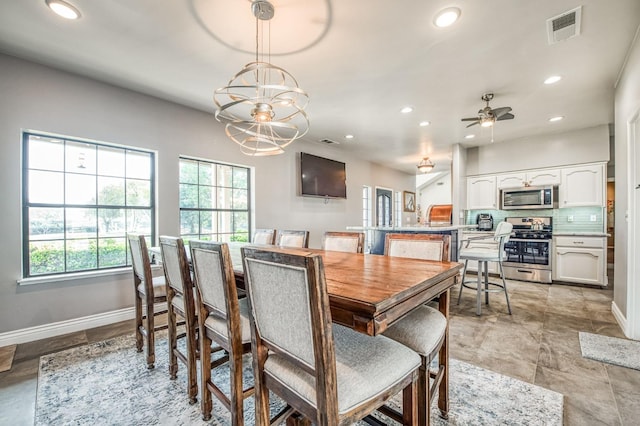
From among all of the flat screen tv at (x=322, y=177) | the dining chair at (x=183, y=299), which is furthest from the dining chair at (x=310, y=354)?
the flat screen tv at (x=322, y=177)

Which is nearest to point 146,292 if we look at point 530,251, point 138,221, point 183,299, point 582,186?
point 183,299

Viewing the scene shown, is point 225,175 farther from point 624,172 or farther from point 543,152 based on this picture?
point 543,152

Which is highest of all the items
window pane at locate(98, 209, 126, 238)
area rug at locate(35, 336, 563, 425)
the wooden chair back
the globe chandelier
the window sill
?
the globe chandelier

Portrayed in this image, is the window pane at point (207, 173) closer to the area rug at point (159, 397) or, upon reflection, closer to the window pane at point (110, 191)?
the window pane at point (110, 191)

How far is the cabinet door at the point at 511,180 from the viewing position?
5.31 metres

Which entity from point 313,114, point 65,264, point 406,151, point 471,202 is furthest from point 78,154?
point 471,202

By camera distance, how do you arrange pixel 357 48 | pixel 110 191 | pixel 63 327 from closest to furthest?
pixel 357 48 → pixel 63 327 → pixel 110 191

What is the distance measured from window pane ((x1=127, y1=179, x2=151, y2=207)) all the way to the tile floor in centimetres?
139

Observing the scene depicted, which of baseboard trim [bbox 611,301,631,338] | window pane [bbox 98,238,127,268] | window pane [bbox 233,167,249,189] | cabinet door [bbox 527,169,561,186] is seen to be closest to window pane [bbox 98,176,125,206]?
window pane [bbox 98,238,127,268]

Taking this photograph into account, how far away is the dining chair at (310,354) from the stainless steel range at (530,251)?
4.68 m

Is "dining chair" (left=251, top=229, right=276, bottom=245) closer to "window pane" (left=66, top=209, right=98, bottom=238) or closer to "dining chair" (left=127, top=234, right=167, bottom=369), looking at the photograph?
"dining chair" (left=127, top=234, right=167, bottom=369)

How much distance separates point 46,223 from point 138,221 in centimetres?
80

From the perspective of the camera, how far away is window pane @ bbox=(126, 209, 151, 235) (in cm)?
331

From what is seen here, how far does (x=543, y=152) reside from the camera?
5.16m
